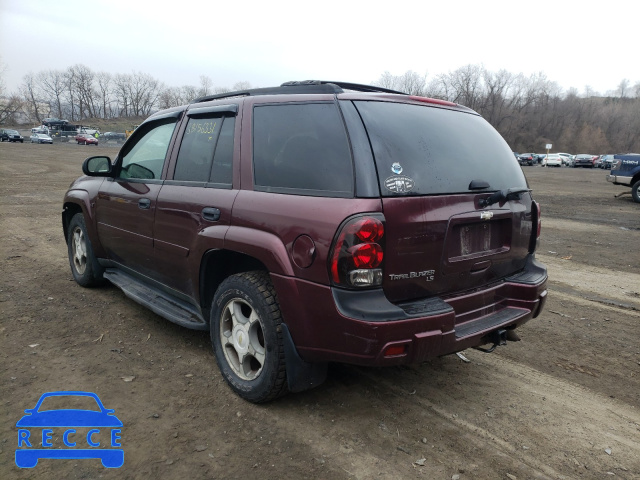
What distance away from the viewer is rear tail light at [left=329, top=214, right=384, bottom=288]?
2.43 metres

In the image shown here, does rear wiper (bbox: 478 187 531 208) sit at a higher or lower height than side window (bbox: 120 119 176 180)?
lower

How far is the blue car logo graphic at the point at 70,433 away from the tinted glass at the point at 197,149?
170 cm

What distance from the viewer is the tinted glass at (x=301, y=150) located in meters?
2.63

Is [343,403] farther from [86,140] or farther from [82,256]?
[86,140]

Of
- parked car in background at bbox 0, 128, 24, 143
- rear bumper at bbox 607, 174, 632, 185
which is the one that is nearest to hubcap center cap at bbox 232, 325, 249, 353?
rear bumper at bbox 607, 174, 632, 185

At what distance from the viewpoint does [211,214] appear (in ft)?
10.5

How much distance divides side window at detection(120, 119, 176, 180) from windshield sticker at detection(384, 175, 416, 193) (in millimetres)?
2196

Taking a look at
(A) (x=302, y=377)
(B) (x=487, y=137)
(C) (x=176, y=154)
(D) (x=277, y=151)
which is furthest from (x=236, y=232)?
(B) (x=487, y=137)

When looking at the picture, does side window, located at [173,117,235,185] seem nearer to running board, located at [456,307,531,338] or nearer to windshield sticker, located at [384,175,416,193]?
windshield sticker, located at [384,175,416,193]

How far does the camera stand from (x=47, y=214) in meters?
10.3

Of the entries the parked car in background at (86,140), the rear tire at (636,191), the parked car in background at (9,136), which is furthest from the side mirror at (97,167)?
the parked car in background at (9,136)

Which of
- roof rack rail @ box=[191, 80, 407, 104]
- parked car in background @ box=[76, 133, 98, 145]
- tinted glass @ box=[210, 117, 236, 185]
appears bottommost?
tinted glass @ box=[210, 117, 236, 185]

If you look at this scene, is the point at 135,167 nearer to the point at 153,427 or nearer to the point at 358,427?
the point at 153,427

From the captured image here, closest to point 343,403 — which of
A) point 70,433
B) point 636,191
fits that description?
point 70,433
